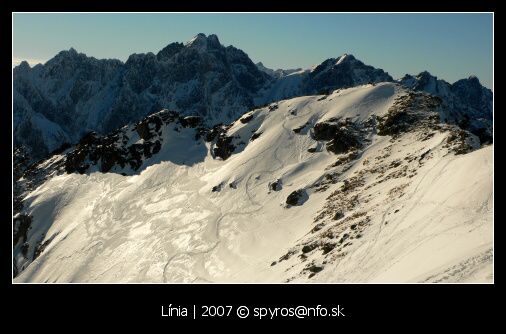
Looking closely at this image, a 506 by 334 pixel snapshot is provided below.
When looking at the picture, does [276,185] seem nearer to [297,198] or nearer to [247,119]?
[297,198]

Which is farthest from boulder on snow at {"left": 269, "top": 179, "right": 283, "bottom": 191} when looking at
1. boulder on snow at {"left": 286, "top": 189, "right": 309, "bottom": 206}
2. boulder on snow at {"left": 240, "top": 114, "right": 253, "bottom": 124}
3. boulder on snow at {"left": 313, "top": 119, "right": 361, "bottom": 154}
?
boulder on snow at {"left": 240, "top": 114, "right": 253, "bottom": 124}

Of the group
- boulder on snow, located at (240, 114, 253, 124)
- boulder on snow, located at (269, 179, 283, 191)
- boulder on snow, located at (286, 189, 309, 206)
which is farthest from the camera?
boulder on snow, located at (240, 114, 253, 124)

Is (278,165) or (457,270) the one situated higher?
(278,165)

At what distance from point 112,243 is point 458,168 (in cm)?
Result: 3899

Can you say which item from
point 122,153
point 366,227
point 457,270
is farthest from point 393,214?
point 122,153

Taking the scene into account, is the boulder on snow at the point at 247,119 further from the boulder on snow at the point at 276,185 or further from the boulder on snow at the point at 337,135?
the boulder on snow at the point at 276,185

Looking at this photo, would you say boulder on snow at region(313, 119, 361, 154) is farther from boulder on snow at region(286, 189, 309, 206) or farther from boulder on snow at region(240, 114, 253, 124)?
boulder on snow at region(240, 114, 253, 124)

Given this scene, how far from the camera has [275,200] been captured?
55.5 metres

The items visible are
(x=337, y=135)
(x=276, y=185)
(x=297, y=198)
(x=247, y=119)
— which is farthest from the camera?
(x=247, y=119)

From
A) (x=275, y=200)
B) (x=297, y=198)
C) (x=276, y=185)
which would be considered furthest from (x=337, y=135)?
(x=297, y=198)

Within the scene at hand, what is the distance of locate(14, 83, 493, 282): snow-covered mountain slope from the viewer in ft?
95.9

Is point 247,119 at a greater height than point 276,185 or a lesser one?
greater
